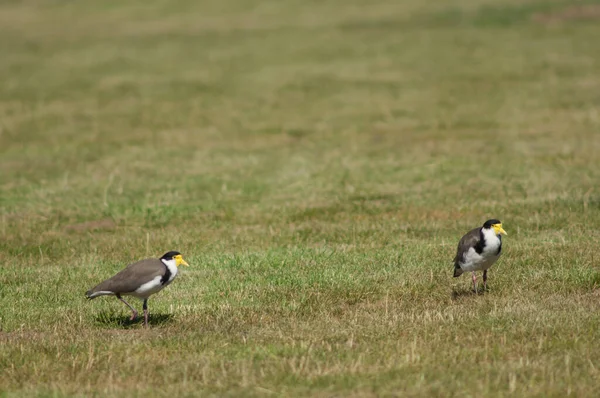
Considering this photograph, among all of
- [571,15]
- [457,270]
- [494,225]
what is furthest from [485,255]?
[571,15]

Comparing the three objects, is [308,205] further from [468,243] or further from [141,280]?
[141,280]

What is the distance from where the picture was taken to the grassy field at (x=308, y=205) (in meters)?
11.3

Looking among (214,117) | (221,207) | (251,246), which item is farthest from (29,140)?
(251,246)

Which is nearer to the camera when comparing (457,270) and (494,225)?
(494,225)

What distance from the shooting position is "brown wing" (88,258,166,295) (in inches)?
505

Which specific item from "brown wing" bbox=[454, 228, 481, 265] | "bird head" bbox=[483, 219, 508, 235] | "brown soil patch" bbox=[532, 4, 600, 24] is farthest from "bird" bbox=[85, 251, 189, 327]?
"brown soil patch" bbox=[532, 4, 600, 24]

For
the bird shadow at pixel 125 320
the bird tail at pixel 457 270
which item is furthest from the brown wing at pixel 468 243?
the bird shadow at pixel 125 320

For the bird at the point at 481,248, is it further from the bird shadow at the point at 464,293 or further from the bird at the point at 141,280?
the bird at the point at 141,280

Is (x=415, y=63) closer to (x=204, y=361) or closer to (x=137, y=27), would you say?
(x=137, y=27)

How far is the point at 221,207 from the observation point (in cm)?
2173

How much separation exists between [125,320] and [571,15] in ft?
146

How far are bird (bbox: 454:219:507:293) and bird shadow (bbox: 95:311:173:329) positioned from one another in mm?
4539

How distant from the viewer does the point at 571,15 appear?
5259 cm

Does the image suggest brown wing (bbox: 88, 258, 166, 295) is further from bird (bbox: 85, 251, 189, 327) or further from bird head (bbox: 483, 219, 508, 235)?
bird head (bbox: 483, 219, 508, 235)
